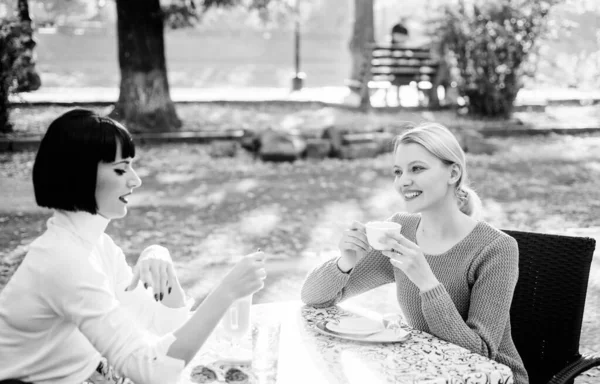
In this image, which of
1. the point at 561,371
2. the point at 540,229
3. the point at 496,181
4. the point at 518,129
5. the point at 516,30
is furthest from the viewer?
the point at 516,30

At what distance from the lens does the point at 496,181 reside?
10102 millimetres

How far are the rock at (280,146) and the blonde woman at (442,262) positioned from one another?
856 centimetres

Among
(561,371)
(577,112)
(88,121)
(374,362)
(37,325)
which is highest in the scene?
(88,121)

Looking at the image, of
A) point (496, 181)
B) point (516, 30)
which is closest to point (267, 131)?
point (496, 181)

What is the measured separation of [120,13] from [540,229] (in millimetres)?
8846

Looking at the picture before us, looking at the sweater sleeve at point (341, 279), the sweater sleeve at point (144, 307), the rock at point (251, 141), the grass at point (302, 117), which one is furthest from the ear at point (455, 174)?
the grass at point (302, 117)

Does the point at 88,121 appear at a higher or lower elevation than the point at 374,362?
higher

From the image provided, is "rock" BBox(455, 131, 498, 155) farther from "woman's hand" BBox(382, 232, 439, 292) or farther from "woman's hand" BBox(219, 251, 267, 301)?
"woman's hand" BBox(219, 251, 267, 301)

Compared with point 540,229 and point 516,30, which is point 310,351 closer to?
point 540,229

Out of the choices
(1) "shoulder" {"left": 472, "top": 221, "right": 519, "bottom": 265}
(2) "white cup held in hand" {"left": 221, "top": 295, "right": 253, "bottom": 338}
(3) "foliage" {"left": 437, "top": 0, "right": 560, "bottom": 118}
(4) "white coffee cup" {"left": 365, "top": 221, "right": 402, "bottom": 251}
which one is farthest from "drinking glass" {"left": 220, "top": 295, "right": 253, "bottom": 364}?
(3) "foliage" {"left": 437, "top": 0, "right": 560, "bottom": 118}

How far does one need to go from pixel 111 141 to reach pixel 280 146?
9.54 meters

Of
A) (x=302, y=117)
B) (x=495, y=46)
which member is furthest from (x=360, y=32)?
(x=495, y=46)

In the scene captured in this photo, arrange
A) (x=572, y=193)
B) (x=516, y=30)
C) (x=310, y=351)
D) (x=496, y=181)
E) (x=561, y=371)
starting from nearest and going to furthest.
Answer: (x=310, y=351) < (x=561, y=371) < (x=572, y=193) < (x=496, y=181) < (x=516, y=30)

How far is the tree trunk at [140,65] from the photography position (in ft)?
44.9
